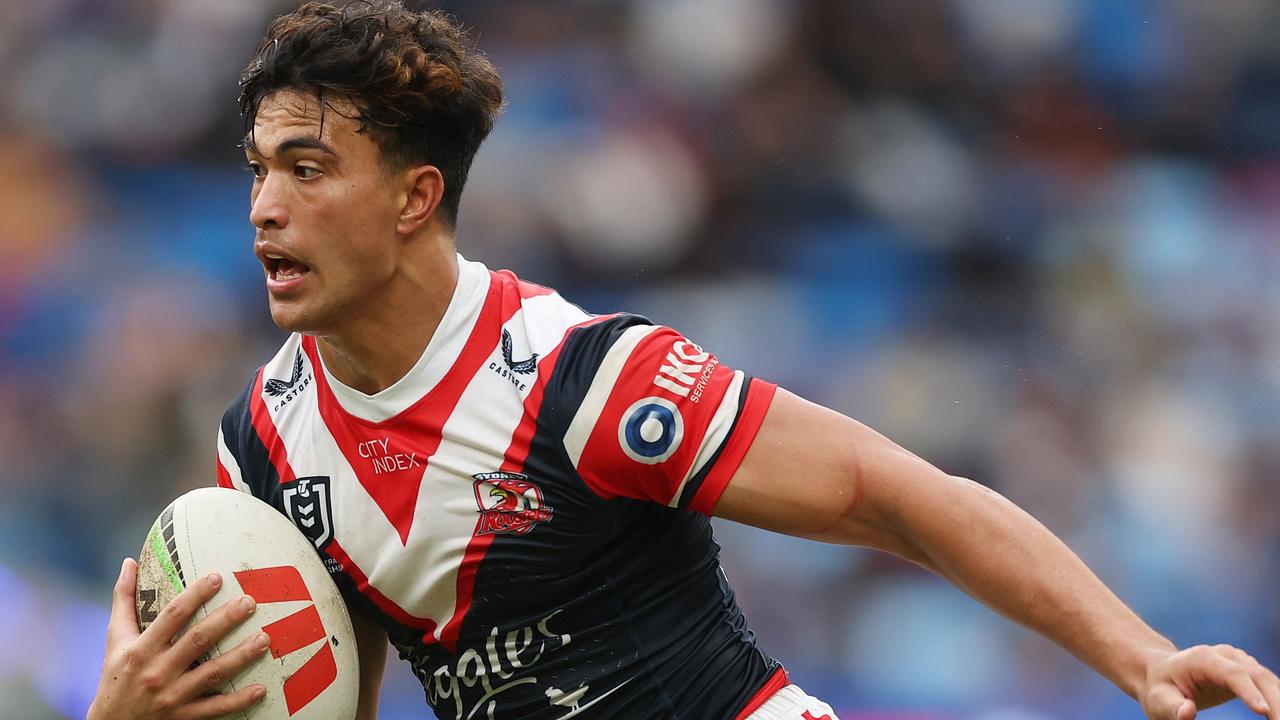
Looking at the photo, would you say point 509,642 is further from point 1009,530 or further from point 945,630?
point 945,630

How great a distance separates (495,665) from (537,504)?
40 centimetres

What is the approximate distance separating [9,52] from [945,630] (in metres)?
7.33

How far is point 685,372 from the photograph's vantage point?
3475 millimetres

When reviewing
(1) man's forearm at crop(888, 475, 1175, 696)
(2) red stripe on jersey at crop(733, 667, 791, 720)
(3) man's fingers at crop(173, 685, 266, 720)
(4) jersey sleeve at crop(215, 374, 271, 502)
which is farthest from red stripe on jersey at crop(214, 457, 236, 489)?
(1) man's forearm at crop(888, 475, 1175, 696)

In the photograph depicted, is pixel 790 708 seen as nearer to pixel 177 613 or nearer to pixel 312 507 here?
pixel 312 507

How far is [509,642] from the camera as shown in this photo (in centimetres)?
360

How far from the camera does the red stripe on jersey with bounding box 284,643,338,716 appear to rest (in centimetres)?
346

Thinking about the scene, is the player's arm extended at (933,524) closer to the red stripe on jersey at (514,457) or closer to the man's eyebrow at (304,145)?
the red stripe on jersey at (514,457)

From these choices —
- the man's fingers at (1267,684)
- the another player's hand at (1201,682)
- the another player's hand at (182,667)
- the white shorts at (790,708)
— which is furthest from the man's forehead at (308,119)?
the man's fingers at (1267,684)

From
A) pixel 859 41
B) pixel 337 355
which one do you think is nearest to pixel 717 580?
pixel 337 355

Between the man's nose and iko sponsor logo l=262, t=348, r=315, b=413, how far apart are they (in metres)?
0.46

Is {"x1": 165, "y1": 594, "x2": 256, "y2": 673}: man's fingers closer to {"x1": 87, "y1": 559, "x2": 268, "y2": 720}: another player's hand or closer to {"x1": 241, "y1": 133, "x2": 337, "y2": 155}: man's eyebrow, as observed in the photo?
{"x1": 87, "y1": 559, "x2": 268, "y2": 720}: another player's hand

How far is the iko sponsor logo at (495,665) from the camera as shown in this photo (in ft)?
11.8

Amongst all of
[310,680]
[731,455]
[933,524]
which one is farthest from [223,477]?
[933,524]
